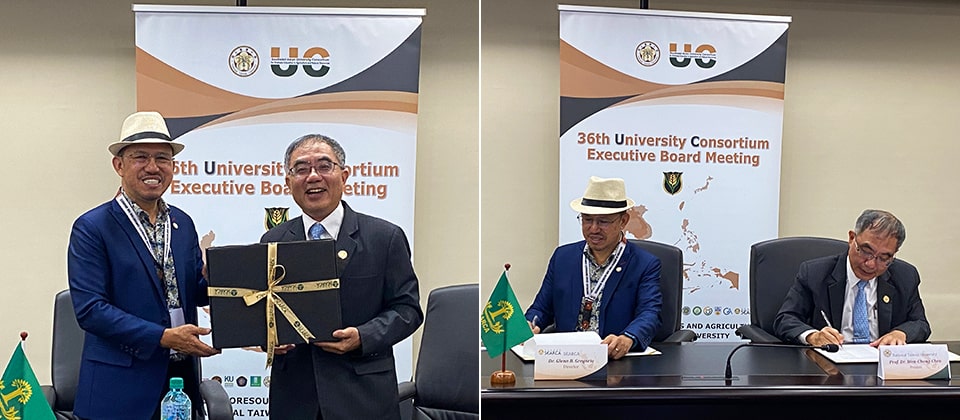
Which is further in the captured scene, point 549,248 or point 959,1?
point 959,1

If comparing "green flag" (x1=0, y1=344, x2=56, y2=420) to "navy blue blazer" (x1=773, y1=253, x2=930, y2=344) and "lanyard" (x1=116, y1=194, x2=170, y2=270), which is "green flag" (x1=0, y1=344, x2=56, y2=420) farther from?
"navy blue blazer" (x1=773, y1=253, x2=930, y2=344)

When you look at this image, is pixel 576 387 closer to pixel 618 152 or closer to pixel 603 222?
pixel 603 222

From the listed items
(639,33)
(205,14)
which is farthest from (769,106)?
(205,14)

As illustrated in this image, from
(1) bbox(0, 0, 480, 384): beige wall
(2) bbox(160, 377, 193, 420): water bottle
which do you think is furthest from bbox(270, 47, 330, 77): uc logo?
(2) bbox(160, 377, 193, 420): water bottle

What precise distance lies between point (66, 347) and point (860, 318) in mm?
1862

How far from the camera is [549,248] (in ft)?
7.70

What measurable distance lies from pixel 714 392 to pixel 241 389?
2.93 feet

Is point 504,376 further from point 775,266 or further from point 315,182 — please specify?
point 775,266

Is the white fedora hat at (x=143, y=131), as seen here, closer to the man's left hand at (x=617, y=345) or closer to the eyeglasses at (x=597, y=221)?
the man's left hand at (x=617, y=345)

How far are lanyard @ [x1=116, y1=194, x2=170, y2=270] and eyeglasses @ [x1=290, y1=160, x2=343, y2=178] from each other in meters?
0.23

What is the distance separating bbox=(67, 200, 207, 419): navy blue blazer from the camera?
1451 mm

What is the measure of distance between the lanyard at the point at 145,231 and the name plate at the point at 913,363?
1391 millimetres

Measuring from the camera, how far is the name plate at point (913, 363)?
1.85 metres

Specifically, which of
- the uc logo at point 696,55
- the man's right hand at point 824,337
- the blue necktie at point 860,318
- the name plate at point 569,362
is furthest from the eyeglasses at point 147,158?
the blue necktie at point 860,318
